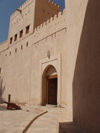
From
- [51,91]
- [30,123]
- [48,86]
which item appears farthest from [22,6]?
[30,123]

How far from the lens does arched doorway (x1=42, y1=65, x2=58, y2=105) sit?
10.6 metres

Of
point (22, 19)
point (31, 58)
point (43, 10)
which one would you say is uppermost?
point (43, 10)

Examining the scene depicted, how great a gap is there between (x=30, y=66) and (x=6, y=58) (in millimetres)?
5978

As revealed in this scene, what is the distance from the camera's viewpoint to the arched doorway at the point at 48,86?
10.6 meters

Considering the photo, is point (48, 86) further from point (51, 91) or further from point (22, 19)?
point (22, 19)

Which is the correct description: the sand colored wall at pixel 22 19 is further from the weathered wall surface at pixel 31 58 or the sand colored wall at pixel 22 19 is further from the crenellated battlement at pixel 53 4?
the crenellated battlement at pixel 53 4

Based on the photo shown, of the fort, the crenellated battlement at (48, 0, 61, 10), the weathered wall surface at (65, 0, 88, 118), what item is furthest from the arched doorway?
the crenellated battlement at (48, 0, 61, 10)

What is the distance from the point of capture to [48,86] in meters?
11.1

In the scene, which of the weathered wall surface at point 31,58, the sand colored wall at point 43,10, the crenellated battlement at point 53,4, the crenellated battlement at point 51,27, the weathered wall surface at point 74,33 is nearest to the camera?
the weathered wall surface at point 74,33

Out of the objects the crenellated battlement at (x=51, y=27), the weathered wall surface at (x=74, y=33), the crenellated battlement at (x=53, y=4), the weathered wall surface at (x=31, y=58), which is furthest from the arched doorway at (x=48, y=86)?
the crenellated battlement at (x=53, y=4)

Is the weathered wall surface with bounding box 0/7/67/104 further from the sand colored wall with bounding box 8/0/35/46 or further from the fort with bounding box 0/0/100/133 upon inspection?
the sand colored wall with bounding box 8/0/35/46

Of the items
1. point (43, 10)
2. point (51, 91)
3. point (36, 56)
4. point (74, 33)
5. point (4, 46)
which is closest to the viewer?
point (74, 33)

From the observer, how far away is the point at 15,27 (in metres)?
16.3

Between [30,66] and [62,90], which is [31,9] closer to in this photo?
[30,66]
